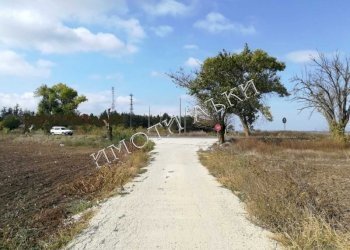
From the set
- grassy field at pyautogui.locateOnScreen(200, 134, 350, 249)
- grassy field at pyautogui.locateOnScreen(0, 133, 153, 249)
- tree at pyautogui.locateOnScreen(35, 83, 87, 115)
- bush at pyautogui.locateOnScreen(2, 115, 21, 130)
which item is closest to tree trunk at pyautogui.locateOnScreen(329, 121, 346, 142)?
grassy field at pyautogui.locateOnScreen(0, 133, 153, 249)

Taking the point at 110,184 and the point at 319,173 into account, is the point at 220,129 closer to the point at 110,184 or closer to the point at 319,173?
the point at 319,173

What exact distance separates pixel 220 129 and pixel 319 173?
1899 cm

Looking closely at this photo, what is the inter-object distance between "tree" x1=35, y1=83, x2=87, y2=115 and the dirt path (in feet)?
276

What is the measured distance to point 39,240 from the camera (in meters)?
8.32

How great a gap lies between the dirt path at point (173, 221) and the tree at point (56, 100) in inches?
3316

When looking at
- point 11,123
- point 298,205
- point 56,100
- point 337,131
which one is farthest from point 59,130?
point 298,205

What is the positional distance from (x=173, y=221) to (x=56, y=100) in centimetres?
9157

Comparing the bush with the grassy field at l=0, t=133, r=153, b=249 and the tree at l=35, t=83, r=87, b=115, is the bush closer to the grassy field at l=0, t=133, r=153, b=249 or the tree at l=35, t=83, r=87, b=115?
the tree at l=35, t=83, r=87, b=115

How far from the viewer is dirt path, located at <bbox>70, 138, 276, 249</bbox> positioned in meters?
8.29

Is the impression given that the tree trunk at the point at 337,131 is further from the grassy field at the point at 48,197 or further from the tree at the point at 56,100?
the tree at the point at 56,100

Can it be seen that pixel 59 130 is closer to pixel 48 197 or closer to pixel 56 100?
pixel 56 100

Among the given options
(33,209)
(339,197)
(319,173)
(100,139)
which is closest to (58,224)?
(33,209)

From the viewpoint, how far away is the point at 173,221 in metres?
9.96

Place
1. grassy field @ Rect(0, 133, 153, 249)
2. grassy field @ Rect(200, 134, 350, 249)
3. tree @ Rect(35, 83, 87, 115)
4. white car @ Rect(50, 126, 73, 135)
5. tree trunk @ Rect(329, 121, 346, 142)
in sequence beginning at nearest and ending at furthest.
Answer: grassy field @ Rect(200, 134, 350, 249) < grassy field @ Rect(0, 133, 153, 249) < tree trunk @ Rect(329, 121, 346, 142) < white car @ Rect(50, 126, 73, 135) < tree @ Rect(35, 83, 87, 115)
